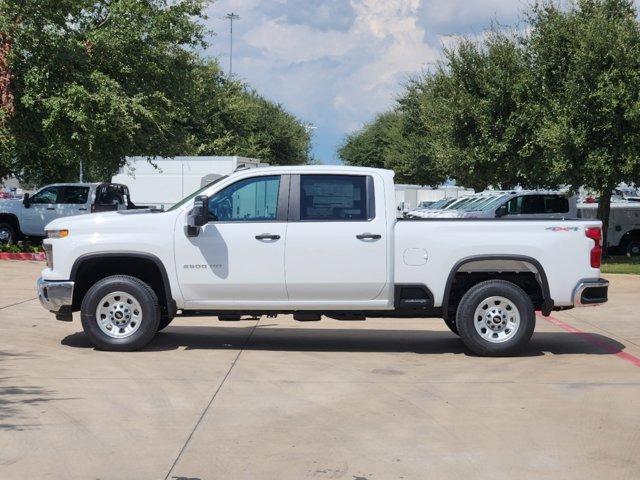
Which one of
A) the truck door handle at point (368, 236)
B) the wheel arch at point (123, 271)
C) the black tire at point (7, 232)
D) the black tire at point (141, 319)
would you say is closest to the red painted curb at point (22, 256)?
the black tire at point (7, 232)

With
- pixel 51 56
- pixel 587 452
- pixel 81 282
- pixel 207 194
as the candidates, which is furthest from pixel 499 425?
pixel 51 56

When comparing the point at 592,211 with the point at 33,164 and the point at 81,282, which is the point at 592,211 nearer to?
the point at 33,164

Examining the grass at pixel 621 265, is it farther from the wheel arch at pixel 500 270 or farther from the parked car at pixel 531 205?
the wheel arch at pixel 500 270

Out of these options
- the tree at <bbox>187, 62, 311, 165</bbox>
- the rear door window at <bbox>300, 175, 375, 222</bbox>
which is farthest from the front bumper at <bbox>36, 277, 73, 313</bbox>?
the tree at <bbox>187, 62, 311, 165</bbox>

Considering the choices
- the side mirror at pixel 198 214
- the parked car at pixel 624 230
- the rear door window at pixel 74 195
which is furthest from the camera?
the parked car at pixel 624 230

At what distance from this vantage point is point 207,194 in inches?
402

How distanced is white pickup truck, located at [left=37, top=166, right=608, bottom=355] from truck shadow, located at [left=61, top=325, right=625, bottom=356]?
653mm

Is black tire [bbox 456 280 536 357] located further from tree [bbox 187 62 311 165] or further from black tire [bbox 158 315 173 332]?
tree [bbox 187 62 311 165]

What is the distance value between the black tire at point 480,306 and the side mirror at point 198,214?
292 centimetres

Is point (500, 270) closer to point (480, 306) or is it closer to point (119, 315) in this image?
point (480, 306)

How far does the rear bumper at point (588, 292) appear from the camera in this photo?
10180mm

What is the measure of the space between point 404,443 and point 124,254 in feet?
14.9

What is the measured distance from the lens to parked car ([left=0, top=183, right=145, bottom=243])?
89.1ft

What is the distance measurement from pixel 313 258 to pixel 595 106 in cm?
1679
